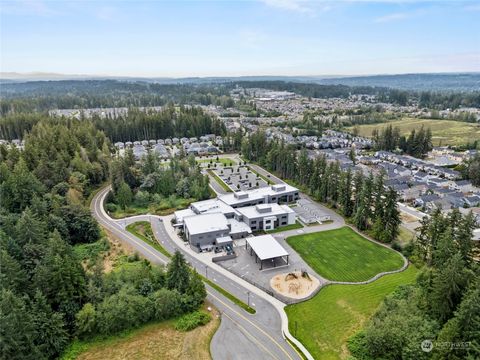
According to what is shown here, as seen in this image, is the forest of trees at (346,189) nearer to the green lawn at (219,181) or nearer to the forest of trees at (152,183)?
the green lawn at (219,181)

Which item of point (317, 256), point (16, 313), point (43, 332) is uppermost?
point (16, 313)

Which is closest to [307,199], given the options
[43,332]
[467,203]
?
[467,203]

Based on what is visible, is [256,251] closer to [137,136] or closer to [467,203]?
[467,203]

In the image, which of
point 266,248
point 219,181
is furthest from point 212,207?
point 219,181

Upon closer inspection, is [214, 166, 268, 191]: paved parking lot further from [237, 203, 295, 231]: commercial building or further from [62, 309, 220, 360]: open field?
[62, 309, 220, 360]: open field

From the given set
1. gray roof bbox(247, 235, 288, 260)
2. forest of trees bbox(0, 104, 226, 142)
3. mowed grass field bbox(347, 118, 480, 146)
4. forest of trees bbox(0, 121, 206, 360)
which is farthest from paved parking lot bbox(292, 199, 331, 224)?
mowed grass field bbox(347, 118, 480, 146)

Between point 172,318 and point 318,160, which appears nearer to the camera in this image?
point 172,318

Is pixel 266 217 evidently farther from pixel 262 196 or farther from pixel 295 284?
pixel 295 284
